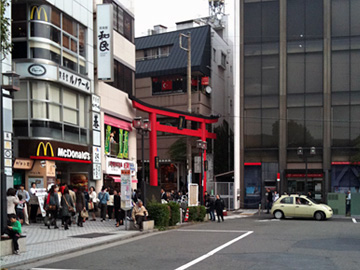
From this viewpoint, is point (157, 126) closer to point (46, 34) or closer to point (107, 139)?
point (107, 139)

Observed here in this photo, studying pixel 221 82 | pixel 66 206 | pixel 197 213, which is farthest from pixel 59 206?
pixel 221 82

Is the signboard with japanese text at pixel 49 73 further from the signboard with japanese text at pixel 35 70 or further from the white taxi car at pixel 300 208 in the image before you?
the white taxi car at pixel 300 208

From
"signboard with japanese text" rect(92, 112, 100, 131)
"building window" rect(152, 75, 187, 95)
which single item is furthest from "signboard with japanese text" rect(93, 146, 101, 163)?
"building window" rect(152, 75, 187, 95)

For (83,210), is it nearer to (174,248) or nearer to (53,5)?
(174,248)

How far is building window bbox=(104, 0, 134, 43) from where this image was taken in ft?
109

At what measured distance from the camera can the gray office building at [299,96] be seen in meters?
42.1

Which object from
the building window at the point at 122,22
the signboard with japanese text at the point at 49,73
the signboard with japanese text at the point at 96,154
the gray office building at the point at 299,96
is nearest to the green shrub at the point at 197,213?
the signboard with japanese text at the point at 96,154

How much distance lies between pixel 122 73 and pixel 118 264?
2302 centimetres

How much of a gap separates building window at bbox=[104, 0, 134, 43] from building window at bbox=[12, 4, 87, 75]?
5.52m

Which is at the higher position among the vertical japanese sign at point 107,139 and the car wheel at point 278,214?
the vertical japanese sign at point 107,139

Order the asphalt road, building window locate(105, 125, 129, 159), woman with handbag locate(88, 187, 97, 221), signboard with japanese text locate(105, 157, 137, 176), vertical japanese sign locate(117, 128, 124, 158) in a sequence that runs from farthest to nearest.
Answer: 1. vertical japanese sign locate(117, 128, 124, 158)
2. building window locate(105, 125, 129, 159)
3. signboard with japanese text locate(105, 157, 137, 176)
4. woman with handbag locate(88, 187, 97, 221)
5. the asphalt road

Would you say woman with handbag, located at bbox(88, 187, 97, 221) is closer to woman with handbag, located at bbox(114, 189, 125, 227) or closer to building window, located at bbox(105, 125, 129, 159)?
woman with handbag, located at bbox(114, 189, 125, 227)

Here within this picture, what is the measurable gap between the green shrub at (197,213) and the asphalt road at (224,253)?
291 inches

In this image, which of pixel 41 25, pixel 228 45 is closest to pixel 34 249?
pixel 41 25
